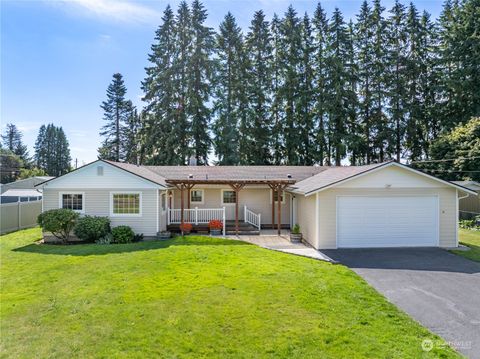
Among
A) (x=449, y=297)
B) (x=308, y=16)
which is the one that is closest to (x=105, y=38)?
(x=449, y=297)

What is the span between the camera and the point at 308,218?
1330 centimetres

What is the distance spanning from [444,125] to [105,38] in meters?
29.8

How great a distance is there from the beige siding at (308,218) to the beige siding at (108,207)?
702cm

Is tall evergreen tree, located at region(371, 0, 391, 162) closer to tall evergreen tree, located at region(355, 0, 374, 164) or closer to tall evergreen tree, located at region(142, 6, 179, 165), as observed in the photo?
tall evergreen tree, located at region(355, 0, 374, 164)

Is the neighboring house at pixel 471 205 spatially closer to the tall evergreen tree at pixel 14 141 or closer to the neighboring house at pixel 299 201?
the neighboring house at pixel 299 201

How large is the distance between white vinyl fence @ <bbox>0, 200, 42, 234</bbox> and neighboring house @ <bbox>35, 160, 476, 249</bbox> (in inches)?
173

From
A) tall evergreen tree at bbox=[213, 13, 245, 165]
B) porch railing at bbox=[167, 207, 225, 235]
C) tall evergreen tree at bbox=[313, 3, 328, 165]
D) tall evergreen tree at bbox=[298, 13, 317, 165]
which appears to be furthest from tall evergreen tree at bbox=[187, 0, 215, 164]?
porch railing at bbox=[167, 207, 225, 235]

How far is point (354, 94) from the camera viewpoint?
2900 cm

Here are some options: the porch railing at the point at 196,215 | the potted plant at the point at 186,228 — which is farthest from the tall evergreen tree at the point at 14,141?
the potted plant at the point at 186,228

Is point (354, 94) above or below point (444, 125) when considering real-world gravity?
above

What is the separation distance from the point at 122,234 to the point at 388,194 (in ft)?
37.6

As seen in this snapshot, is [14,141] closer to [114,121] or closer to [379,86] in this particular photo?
→ [114,121]

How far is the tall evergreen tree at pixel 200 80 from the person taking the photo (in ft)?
98.3

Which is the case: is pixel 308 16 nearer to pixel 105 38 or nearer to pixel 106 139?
pixel 105 38
